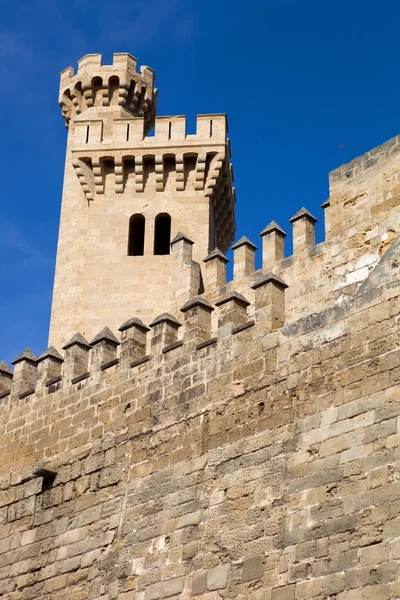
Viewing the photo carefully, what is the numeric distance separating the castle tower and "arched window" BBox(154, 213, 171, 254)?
0.02 metres

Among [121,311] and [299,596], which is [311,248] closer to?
[121,311]

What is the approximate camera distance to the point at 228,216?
77.1 feet

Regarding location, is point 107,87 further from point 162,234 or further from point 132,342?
point 132,342

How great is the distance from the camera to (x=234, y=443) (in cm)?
1199

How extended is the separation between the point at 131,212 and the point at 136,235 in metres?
0.51

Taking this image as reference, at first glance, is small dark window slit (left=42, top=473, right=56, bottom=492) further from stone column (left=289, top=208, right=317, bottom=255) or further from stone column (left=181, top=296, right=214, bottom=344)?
stone column (left=289, top=208, right=317, bottom=255)

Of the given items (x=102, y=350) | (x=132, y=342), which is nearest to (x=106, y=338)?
(x=102, y=350)

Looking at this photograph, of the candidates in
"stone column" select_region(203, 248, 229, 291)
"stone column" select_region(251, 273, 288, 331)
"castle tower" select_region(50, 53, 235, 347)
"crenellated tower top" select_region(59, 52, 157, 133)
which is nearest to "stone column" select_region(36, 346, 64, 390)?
"stone column" select_region(203, 248, 229, 291)

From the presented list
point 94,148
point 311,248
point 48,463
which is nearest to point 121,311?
point 94,148

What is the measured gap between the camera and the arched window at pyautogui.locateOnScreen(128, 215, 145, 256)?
71.7ft

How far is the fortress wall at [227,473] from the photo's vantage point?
1046 cm

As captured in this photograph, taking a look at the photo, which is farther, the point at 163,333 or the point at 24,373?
the point at 24,373

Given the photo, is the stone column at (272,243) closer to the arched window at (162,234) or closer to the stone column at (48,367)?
the stone column at (48,367)

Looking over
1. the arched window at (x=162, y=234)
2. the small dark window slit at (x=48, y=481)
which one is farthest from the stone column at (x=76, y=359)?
the arched window at (x=162, y=234)
